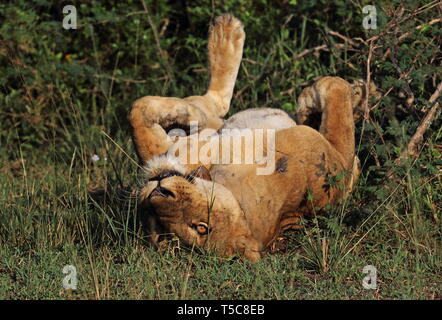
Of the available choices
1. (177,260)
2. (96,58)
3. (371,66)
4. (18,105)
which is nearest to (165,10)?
(96,58)

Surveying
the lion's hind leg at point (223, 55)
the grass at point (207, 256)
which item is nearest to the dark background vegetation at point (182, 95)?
the grass at point (207, 256)

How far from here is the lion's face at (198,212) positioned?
3156 mm

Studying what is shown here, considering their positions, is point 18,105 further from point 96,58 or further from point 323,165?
point 323,165

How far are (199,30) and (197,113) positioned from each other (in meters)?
2.27

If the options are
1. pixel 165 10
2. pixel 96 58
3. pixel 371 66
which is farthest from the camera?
pixel 165 10

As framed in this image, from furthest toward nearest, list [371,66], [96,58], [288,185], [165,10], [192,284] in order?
[165,10] < [96,58] < [371,66] < [288,185] < [192,284]

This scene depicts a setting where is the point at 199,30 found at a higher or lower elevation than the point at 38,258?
higher

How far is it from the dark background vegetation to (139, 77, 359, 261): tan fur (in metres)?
0.11

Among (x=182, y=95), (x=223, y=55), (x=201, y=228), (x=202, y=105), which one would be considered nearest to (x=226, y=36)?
(x=223, y=55)

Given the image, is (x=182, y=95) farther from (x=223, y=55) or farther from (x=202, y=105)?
(x=202, y=105)

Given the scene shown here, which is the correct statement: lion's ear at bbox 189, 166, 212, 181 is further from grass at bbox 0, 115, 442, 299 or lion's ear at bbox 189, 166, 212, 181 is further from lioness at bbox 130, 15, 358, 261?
grass at bbox 0, 115, 442, 299

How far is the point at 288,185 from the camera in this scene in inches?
143

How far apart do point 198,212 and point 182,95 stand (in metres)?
2.57

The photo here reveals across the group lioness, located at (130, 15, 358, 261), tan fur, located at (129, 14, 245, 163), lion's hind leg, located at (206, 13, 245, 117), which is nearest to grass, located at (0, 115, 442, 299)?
lioness, located at (130, 15, 358, 261)
